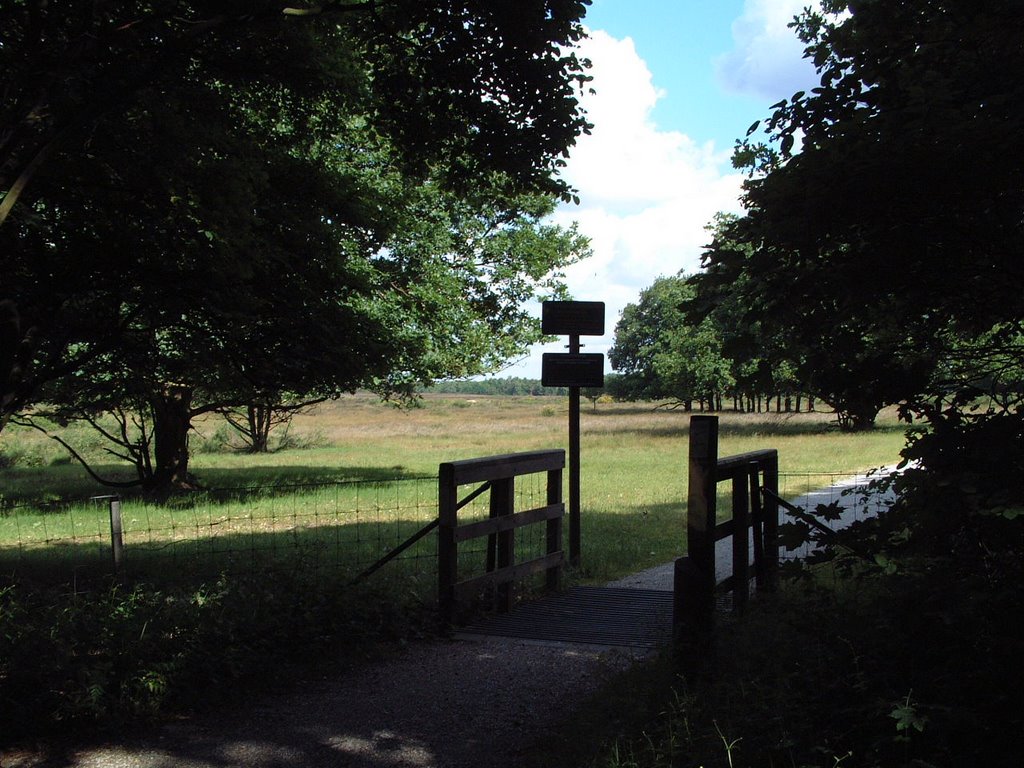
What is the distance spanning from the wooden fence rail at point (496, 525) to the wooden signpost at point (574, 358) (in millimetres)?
1424

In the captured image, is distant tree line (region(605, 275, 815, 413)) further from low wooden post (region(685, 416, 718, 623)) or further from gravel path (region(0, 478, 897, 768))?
gravel path (region(0, 478, 897, 768))

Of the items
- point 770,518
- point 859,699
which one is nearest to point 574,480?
point 770,518

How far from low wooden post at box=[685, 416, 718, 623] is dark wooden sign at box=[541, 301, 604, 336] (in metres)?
5.31

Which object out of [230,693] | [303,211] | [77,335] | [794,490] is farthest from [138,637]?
[794,490]

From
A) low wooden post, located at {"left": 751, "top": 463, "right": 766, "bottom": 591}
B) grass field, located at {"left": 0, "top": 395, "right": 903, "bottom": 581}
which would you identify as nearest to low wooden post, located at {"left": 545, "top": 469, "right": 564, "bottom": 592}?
grass field, located at {"left": 0, "top": 395, "right": 903, "bottom": 581}

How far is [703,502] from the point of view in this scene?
17.2 feet

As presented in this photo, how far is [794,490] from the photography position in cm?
1827

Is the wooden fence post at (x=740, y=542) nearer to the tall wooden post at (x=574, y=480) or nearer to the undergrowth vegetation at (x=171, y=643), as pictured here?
the undergrowth vegetation at (x=171, y=643)

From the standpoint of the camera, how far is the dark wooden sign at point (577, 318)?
10.6 m

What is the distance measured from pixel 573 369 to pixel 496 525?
3.09m

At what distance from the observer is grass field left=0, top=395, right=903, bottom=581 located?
1279cm

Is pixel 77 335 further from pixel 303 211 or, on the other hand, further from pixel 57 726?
pixel 57 726

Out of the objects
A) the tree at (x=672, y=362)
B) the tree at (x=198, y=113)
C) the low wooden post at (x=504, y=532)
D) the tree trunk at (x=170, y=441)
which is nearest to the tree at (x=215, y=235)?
the tree at (x=198, y=113)

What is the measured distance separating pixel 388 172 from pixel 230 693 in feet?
51.3
